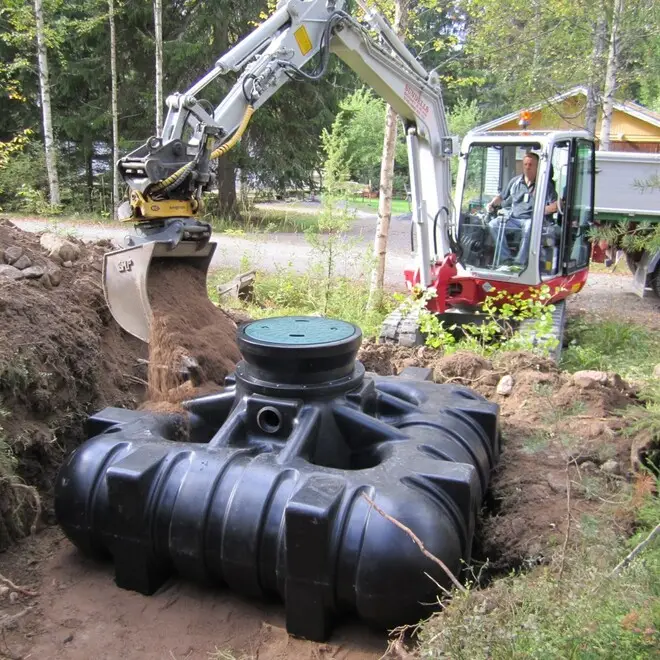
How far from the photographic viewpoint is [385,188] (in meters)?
9.16

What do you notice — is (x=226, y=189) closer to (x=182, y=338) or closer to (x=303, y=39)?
(x=303, y=39)

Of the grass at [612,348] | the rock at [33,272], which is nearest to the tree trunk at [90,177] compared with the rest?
the grass at [612,348]

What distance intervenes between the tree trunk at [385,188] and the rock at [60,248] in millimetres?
4169

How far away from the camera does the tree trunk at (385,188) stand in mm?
8492

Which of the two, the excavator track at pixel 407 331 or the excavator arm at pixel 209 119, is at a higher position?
the excavator arm at pixel 209 119

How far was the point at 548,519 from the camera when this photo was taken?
10.7 feet

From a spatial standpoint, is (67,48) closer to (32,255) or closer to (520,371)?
(32,255)

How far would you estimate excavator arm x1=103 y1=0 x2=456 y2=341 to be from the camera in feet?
13.7

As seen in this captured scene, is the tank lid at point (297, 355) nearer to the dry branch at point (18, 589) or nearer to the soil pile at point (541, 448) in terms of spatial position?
the soil pile at point (541, 448)

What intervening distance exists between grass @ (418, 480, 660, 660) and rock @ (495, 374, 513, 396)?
242cm

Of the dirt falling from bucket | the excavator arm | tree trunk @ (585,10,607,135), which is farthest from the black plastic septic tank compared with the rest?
tree trunk @ (585,10,607,135)

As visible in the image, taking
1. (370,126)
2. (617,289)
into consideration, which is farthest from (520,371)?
(370,126)

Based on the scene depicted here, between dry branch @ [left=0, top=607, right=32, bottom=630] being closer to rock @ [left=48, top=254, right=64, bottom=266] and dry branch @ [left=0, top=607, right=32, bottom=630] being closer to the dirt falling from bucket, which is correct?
the dirt falling from bucket

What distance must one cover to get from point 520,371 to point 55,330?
3.18 meters
